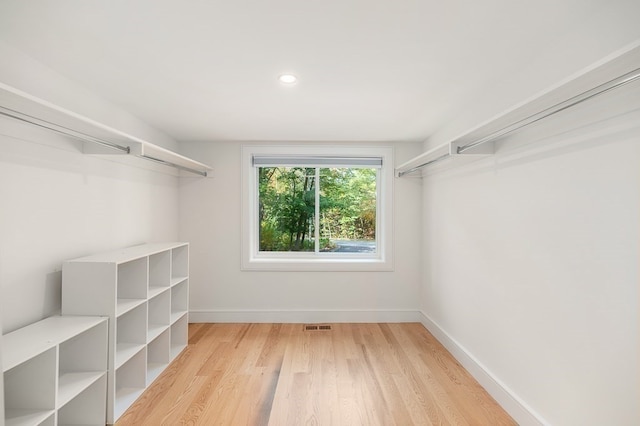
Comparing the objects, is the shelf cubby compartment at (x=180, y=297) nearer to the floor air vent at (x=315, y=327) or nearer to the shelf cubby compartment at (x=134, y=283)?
the shelf cubby compartment at (x=134, y=283)

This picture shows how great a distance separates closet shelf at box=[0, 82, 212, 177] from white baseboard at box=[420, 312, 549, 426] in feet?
9.75

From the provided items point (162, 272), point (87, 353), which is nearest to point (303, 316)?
point (162, 272)

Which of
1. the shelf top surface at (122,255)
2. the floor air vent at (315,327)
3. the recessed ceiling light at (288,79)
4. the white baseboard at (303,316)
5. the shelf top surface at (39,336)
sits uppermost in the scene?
the recessed ceiling light at (288,79)

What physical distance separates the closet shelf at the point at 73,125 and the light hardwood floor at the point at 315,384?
1769 mm

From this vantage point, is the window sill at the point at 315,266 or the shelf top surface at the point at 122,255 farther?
the window sill at the point at 315,266

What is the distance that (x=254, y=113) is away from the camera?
2.83 metres

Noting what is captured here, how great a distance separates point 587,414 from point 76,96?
3.46m

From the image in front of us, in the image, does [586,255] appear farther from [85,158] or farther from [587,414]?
[85,158]

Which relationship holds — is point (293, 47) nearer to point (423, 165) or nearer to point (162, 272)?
point (423, 165)

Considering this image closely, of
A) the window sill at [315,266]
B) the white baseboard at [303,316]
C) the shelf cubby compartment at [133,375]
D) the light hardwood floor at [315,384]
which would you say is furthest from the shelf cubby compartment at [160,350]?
the window sill at [315,266]

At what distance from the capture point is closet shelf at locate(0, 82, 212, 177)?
1383 mm

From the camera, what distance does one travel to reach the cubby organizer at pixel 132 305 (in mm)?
2043

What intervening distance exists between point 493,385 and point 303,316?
7.07 ft

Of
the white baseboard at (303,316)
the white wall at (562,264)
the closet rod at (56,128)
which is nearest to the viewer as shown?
the white wall at (562,264)
